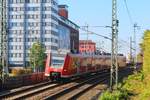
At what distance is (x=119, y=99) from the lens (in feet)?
79.8

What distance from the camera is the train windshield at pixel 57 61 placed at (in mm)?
43438

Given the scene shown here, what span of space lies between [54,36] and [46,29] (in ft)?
14.8

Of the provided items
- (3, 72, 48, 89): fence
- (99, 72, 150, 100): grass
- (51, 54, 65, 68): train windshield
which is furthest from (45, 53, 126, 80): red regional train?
(99, 72, 150, 100): grass

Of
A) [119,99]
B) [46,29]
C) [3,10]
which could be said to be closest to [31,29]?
[46,29]

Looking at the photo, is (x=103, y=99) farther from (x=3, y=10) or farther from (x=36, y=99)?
(x=3, y=10)

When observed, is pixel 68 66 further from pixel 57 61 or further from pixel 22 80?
pixel 22 80

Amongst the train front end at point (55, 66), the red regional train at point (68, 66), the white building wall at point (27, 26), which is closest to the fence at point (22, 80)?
the red regional train at point (68, 66)

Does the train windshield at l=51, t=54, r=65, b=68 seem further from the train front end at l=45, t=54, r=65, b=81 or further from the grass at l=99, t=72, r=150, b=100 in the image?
the grass at l=99, t=72, r=150, b=100

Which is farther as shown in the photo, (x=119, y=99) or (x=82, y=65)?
(x=82, y=65)

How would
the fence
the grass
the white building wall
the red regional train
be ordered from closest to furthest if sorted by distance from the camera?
1. the grass
2. the fence
3. the red regional train
4. the white building wall

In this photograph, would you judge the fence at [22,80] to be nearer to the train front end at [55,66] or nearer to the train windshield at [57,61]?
the train front end at [55,66]

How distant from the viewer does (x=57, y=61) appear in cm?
4369

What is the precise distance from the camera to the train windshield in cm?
4344

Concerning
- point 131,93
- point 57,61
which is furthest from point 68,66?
point 131,93
